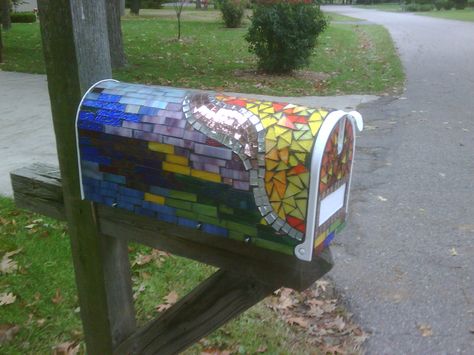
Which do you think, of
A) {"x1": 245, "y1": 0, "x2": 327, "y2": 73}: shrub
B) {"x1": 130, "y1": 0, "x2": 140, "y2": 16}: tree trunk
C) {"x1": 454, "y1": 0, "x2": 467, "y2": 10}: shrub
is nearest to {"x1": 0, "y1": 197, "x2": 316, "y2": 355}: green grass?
{"x1": 245, "y1": 0, "x2": 327, "y2": 73}: shrub

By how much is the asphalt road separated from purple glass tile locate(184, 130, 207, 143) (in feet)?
6.75

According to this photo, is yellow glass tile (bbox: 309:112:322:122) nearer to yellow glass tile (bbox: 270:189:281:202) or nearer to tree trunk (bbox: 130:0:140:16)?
yellow glass tile (bbox: 270:189:281:202)

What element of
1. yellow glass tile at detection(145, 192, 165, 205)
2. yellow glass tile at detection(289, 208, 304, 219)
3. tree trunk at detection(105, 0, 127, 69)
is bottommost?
tree trunk at detection(105, 0, 127, 69)

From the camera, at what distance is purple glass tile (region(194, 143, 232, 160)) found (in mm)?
1386

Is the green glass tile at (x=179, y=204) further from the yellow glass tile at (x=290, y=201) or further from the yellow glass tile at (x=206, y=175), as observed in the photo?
the yellow glass tile at (x=290, y=201)

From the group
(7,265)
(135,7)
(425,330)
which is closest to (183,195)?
(425,330)

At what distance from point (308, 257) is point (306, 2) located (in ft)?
34.2

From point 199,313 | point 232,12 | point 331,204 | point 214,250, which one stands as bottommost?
point 232,12

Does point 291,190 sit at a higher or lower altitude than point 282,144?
lower

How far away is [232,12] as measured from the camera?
22969 millimetres

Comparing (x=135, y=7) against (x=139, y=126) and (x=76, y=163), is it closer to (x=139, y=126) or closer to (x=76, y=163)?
(x=76, y=163)

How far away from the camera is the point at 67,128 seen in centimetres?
172

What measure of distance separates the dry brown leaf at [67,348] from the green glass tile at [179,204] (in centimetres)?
167

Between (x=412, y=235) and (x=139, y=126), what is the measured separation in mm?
3285
